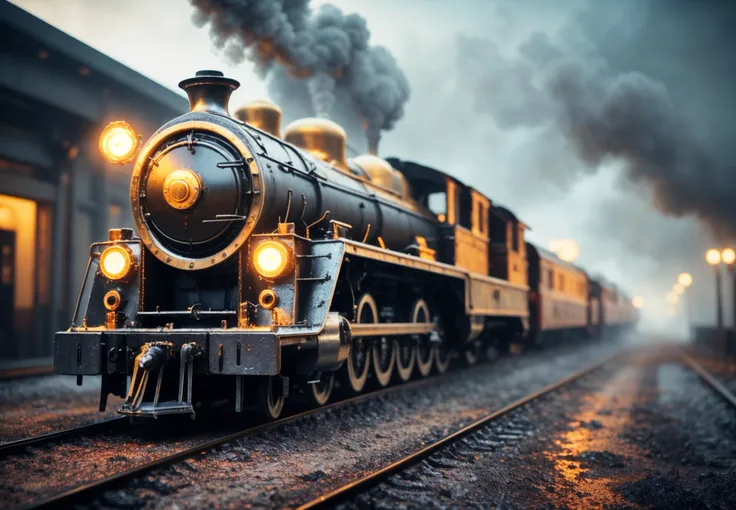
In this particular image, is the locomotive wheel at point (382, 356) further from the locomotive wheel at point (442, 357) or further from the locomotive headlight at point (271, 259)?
the locomotive headlight at point (271, 259)

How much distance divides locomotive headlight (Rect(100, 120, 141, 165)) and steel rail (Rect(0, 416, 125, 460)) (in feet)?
8.07

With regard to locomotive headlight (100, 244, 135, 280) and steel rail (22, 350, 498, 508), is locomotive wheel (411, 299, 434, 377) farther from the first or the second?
locomotive headlight (100, 244, 135, 280)

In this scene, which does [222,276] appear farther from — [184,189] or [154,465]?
[154,465]

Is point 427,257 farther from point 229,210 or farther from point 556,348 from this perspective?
point 556,348

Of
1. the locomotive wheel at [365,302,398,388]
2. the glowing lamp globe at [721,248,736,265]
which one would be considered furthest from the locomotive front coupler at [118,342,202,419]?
the glowing lamp globe at [721,248,736,265]

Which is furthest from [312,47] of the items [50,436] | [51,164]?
[50,436]

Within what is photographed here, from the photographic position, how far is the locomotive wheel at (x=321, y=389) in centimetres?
687

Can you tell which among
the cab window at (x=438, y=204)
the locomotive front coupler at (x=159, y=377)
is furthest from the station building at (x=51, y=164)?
the locomotive front coupler at (x=159, y=377)

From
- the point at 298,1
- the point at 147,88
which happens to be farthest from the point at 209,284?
the point at 147,88

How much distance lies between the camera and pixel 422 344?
10.2 meters

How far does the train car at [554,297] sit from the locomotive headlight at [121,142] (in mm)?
11888

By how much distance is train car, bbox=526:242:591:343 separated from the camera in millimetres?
16484

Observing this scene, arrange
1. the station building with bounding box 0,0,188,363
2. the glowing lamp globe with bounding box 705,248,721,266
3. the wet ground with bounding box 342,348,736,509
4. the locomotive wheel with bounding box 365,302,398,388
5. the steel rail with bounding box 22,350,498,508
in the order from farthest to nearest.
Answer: the glowing lamp globe with bounding box 705,248,721,266 < the station building with bounding box 0,0,188,363 < the locomotive wheel with bounding box 365,302,398,388 < the wet ground with bounding box 342,348,736,509 < the steel rail with bounding box 22,350,498,508

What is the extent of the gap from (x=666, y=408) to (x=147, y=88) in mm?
11414
